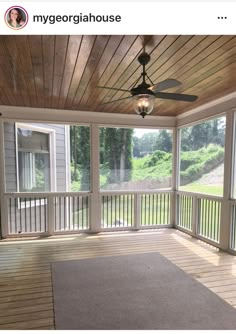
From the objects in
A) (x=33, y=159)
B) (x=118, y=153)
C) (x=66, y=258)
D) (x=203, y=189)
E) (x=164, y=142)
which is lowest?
(x=66, y=258)

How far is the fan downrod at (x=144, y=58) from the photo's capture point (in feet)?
8.15

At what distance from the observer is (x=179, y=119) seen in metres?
5.41

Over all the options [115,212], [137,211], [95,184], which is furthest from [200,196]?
[95,184]

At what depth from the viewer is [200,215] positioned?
15.6ft

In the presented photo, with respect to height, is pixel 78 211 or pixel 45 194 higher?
pixel 45 194

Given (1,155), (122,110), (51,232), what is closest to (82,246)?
(51,232)

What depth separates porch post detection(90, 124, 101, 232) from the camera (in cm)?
514

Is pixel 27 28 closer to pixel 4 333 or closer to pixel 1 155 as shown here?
pixel 4 333

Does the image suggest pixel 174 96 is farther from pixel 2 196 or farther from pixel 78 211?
pixel 2 196

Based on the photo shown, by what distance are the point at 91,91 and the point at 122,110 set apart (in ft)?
4.31

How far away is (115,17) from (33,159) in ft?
12.9

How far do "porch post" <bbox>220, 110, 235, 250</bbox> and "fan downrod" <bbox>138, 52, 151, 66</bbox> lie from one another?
6.70 feet

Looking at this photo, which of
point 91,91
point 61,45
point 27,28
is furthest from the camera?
point 91,91

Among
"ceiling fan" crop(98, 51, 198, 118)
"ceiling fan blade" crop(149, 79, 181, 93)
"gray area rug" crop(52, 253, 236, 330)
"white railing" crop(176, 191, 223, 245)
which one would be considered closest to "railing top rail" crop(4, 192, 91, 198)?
"gray area rug" crop(52, 253, 236, 330)
